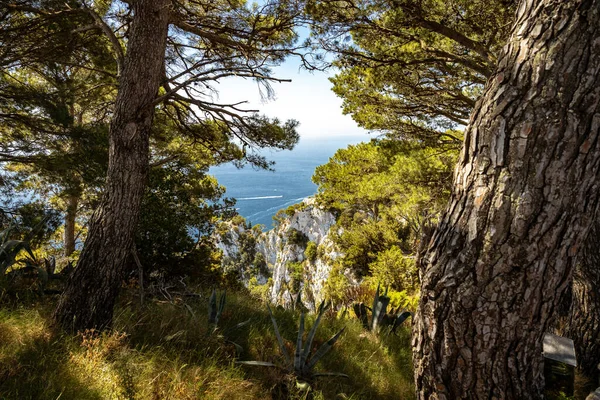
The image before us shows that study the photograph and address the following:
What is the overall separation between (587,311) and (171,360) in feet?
13.6

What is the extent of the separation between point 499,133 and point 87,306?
3.47 m

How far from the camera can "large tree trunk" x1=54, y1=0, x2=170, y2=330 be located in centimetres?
282

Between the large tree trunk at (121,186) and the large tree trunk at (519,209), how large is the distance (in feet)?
8.92

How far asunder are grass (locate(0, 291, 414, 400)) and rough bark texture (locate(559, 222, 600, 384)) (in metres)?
1.69

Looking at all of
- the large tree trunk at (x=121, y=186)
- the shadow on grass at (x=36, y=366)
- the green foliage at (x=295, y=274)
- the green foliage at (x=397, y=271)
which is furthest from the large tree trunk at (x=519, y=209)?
the green foliage at (x=295, y=274)

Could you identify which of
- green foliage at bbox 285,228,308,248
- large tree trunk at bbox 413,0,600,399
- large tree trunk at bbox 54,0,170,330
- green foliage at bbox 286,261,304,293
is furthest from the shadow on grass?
green foliage at bbox 285,228,308,248

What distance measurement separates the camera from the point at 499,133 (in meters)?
1.59

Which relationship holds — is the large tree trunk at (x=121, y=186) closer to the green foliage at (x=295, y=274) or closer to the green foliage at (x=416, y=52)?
the green foliage at (x=416, y=52)

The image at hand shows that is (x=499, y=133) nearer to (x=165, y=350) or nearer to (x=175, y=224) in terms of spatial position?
(x=165, y=350)

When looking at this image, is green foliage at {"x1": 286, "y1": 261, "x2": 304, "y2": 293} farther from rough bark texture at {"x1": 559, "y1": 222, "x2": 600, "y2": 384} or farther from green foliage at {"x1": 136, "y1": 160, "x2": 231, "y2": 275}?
rough bark texture at {"x1": 559, "y1": 222, "x2": 600, "y2": 384}

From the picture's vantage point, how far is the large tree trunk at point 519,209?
1.45 m

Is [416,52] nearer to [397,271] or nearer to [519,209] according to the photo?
[519,209]

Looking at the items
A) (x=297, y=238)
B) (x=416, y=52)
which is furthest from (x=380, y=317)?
(x=297, y=238)

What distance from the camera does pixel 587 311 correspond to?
3215mm
